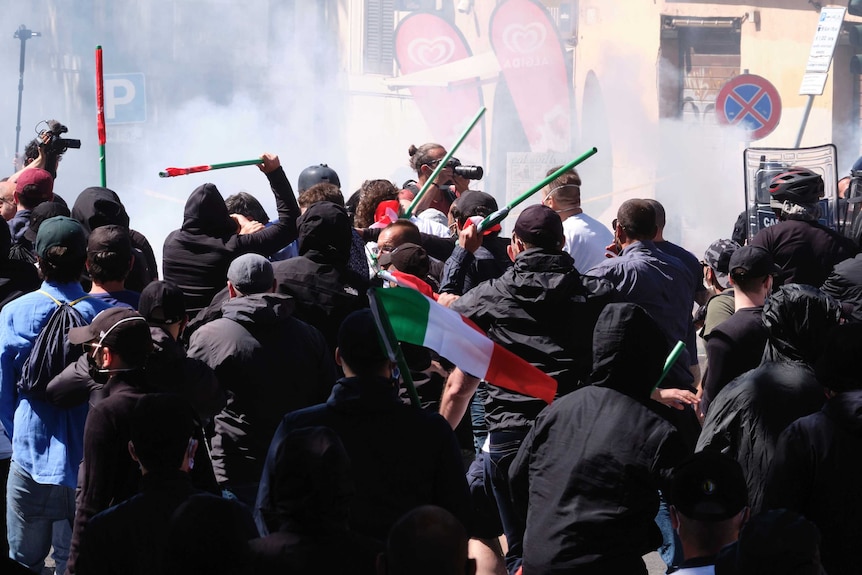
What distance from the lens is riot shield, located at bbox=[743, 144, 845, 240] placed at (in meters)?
5.79

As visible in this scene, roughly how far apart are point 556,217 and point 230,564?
7.13ft

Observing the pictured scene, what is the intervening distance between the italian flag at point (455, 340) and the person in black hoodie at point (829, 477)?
0.84m

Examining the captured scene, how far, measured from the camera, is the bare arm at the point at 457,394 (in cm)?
376

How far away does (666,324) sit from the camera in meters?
4.64

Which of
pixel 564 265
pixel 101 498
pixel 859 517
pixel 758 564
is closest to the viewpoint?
pixel 758 564

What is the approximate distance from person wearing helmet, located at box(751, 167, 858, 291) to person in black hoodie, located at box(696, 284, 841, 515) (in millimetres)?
1931

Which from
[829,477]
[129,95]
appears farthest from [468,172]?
[129,95]

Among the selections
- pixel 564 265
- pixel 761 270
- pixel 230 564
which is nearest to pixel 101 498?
pixel 230 564

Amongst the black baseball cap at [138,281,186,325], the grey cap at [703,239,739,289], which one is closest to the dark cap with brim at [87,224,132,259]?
the black baseball cap at [138,281,186,325]

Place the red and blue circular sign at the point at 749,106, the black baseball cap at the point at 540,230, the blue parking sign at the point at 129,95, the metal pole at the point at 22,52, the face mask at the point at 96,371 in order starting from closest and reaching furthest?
1. the face mask at the point at 96,371
2. the black baseball cap at the point at 540,230
3. the metal pole at the point at 22,52
4. the blue parking sign at the point at 129,95
5. the red and blue circular sign at the point at 749,106

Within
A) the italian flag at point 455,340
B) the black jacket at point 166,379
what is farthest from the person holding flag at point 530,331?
the black jacket at point 166,379

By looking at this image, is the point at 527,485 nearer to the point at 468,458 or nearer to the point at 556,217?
the point at 556,217

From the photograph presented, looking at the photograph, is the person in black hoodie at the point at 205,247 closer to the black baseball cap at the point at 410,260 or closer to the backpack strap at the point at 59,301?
the black baseball cap at the point at 410,260

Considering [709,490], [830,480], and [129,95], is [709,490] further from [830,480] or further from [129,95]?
[129,95]
